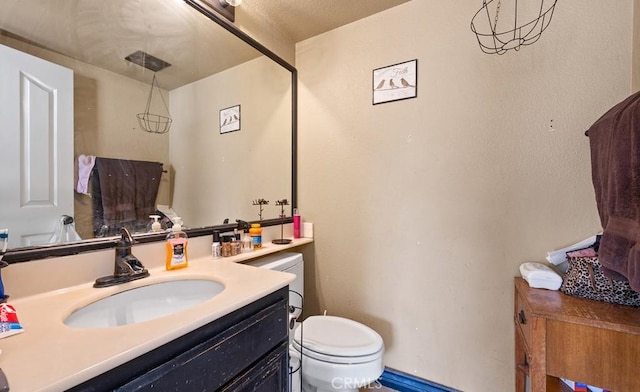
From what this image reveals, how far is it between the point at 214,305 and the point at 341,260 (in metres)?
1.10

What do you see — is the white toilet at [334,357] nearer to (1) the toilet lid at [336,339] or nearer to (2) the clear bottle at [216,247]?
(1) the toilet lid at [336,339]

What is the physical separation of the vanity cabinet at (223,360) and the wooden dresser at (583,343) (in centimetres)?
84

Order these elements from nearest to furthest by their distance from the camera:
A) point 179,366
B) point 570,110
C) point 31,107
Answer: point 179,366
point 31,107
point 570,110

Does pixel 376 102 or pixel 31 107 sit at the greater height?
pixel 376 102

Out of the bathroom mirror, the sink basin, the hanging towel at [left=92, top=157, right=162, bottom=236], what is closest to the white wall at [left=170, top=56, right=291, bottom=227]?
the bathroom mirror

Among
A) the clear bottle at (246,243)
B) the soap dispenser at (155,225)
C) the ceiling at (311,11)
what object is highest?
the ceiling at (311,11)

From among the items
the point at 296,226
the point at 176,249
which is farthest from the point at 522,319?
the point at 176,249

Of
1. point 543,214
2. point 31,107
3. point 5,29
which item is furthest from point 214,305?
point 543,214

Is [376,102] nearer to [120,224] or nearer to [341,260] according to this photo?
[341,260]

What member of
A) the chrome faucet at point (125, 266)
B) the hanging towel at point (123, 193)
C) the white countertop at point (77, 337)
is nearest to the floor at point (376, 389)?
the white countertop at point (77, 337)

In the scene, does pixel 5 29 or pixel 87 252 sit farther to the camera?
pixel 87 252

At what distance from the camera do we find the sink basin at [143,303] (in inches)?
30.3

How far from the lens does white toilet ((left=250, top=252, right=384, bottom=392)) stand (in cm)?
113

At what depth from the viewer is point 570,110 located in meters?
1.13
